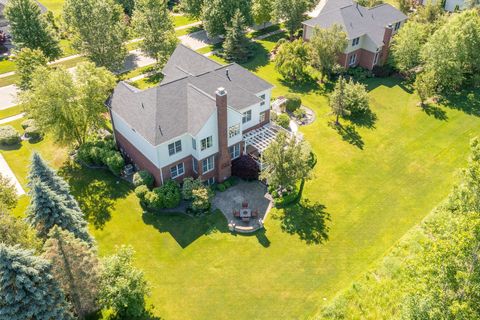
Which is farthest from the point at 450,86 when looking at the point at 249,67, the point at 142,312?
the point at 142,312

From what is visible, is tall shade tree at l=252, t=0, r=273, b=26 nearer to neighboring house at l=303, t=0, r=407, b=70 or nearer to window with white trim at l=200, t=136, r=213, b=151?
neighboring house at l=303, t=0, r=407, b=70

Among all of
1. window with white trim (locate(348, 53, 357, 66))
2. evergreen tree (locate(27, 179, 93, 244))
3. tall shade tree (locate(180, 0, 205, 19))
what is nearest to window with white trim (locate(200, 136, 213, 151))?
evergreen tree (locate(27, 179, 93, 244))

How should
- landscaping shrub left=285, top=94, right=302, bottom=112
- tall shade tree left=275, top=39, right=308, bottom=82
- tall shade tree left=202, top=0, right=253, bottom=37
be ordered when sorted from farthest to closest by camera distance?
tall shade tree left=202, top=0, right=253, bottom=37 → tall shade tree left=275, top=39, right=308, bottom=82 → landscaping shrub left=285, top=94, right=302, bottom=112

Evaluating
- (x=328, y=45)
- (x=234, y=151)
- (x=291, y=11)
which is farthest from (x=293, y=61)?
(x=234, y=151)

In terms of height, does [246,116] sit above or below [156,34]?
below

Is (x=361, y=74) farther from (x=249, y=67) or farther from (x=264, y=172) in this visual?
(x=264, y=172)

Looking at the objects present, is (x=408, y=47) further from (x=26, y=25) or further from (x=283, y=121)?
(x=26, y=25)
